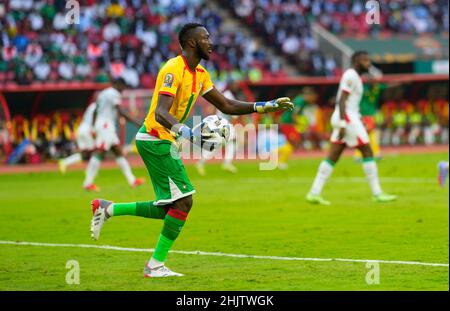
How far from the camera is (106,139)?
70.2 ft

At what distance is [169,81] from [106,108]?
1186cm

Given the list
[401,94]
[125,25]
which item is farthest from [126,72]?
[401,94]

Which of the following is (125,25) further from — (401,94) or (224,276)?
(224,276)

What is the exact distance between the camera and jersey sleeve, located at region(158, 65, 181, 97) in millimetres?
9992

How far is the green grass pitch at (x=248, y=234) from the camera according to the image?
10.0 metres

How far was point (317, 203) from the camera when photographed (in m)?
18.0

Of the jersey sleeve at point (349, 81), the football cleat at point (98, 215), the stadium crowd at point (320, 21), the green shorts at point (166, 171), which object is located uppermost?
the stadium crowd at point (320, 21)

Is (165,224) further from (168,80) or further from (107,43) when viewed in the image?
(107,43)

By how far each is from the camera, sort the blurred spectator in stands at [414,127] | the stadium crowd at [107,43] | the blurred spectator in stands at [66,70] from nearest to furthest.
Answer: the stadium crowd at [107,43] < the blurred spectator in stands at [66,70] < the blurred spectator in stands at [414,127]

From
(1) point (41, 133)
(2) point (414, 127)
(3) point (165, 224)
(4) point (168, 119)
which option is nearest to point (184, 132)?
(4) point (168, 119)

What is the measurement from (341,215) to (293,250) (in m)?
4.05

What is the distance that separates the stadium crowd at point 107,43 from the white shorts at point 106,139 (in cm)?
1070

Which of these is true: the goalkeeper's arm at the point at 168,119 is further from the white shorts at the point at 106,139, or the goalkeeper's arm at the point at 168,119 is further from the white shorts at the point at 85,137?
the white shorts at the point at 85,137

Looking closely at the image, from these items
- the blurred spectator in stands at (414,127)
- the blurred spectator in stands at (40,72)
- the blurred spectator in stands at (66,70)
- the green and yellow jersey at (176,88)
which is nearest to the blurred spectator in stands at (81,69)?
the blurred spectator in stands at (66,70)
